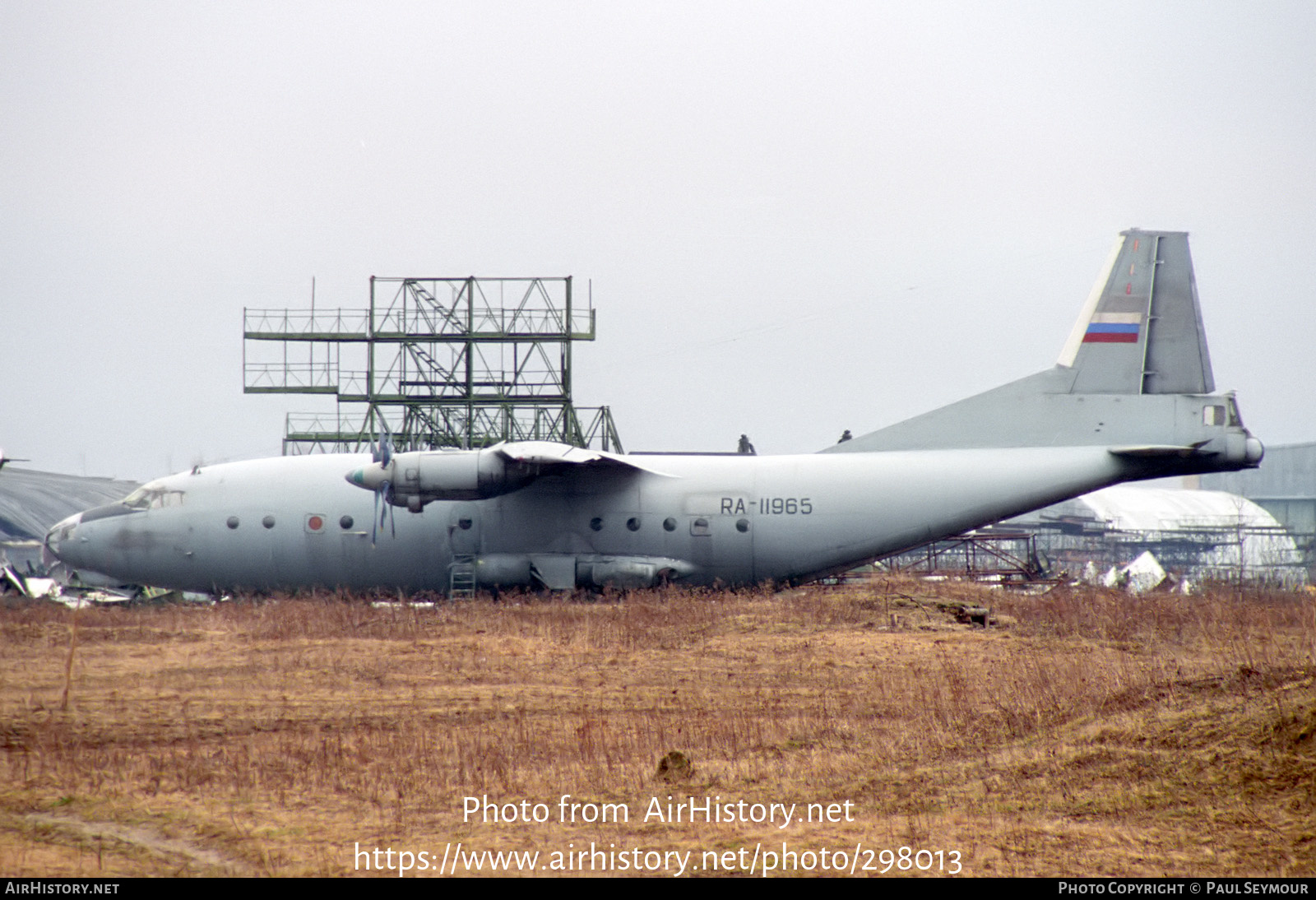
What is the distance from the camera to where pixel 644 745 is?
452 inches

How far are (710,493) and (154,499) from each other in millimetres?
12205

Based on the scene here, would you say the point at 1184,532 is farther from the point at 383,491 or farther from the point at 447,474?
the point at 383,491

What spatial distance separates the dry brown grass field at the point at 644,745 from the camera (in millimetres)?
8055

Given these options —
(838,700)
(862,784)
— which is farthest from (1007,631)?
(862,784)

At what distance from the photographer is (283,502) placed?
24.6 m

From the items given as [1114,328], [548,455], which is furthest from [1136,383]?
[548,455]

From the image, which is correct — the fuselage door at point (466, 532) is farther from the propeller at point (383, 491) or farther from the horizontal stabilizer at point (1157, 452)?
the horizontal stabilizer at point (1157, 452)

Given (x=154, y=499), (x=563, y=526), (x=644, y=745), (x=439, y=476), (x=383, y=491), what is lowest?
(x=644, y=745)

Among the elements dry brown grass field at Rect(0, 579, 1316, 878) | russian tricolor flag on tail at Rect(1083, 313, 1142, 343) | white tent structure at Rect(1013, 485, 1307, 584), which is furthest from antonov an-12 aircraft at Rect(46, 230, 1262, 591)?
white tent structure at Rect(1013, 485, 1307, 584)

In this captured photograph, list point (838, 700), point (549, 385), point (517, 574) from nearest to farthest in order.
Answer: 1. point (838, 700)
2. point (517, 574)
3. point (549, 385)

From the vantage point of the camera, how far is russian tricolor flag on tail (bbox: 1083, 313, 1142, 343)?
921 inches
